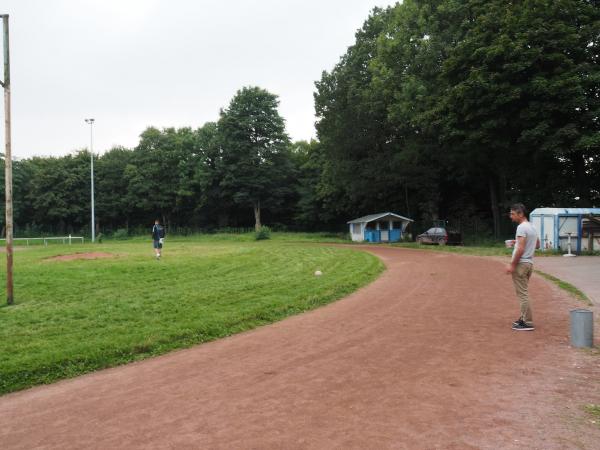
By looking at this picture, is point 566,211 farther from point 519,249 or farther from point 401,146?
point 401,146

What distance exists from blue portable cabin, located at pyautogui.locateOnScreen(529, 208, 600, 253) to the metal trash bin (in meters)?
18.2

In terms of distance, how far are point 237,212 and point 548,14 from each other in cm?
4815

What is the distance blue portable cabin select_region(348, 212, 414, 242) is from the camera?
1714 inches

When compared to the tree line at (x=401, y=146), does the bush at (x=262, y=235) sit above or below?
below

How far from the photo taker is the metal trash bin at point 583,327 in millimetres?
6855

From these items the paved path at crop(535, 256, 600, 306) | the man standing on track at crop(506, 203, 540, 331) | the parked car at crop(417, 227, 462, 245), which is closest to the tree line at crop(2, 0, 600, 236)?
the parked car at crop(417, 227, 462, 245)

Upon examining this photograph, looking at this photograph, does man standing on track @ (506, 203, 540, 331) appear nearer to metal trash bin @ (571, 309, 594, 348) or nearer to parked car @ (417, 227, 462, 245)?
metal trash bin @ (571, 309, 594, 348)

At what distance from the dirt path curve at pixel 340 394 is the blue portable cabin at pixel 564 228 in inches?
661

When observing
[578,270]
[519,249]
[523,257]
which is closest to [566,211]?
[578,270]

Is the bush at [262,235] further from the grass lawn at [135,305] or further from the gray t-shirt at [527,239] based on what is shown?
the gray t-shirt at [527,239]

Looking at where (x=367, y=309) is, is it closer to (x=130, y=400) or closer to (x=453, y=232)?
(x=130, y=400)

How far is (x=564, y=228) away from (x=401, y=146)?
68.8 ft


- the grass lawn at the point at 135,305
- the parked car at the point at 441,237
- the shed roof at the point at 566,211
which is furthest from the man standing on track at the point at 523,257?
the parked car at the point at 441,237

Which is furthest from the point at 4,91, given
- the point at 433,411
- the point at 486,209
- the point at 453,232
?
the point at 486,209
